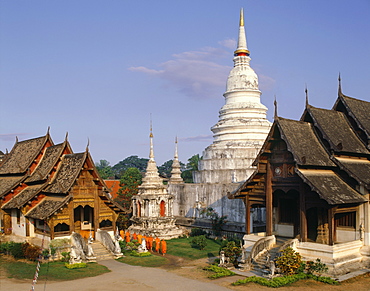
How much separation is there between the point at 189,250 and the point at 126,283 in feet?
30.1

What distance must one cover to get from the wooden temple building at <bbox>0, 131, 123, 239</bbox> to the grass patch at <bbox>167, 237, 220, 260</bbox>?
4300 mm

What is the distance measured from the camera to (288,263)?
58.5ft

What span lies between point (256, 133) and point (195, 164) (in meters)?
34.5

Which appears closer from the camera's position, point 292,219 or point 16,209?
point 292,219

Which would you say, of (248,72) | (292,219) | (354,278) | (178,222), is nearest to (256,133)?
(248,72)

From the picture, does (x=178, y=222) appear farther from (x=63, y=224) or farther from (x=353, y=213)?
(x=353, y=213)

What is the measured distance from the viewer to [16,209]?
2617 centimetres

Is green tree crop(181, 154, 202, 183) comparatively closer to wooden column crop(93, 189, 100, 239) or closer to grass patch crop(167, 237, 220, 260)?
grass patch crop(167, 237, 220, 260)

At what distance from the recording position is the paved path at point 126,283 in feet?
55.1

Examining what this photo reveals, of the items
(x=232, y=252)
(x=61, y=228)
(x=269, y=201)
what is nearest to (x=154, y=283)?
(x=232, y=252)

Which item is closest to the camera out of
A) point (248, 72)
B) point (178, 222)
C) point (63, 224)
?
point (63, 224)

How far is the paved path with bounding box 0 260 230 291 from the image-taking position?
16781 millimetres

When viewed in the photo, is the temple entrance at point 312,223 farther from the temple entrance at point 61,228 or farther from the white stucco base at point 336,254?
the temple entrance at point 61,228

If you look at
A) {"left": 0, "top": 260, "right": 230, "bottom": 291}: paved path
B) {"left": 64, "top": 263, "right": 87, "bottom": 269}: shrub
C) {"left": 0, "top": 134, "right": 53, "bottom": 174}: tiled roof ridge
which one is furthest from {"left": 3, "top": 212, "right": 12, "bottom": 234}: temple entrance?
{"left": 0, "top": 260, "right": 230, "bottom": 291}: paved path
